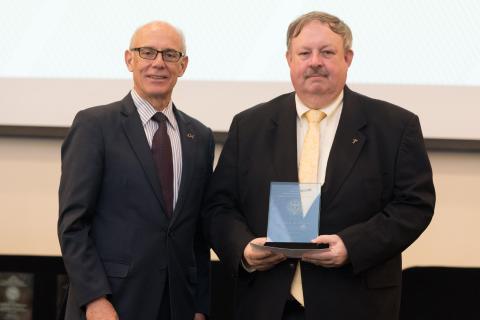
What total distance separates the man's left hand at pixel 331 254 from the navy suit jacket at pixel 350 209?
0.03 m

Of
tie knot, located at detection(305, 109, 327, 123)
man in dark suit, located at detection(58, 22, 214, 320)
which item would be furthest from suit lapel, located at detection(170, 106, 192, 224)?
tie knot, located at detection(305, 109, 327, 123)

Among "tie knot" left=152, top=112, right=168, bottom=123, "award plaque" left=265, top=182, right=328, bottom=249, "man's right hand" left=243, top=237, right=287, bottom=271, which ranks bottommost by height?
"man's right hand" left=243, top=237, right=287, bottom=271

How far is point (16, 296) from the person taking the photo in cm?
374

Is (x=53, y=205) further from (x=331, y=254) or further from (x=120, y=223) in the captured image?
(x=331, y=254)

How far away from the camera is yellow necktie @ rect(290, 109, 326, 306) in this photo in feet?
7.88

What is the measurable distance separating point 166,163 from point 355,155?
0.64 metres

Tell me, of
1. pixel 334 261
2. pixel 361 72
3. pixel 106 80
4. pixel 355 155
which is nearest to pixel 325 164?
pixel 355 155

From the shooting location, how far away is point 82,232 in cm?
245

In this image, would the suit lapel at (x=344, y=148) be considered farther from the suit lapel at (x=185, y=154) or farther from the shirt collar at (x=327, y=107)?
the suit lapel at (x=185, y=154)

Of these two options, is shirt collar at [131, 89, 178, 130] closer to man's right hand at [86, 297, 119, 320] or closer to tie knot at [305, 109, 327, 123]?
tie knot at [305, 109, 327, 123]

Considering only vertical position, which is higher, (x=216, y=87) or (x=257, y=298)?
(x=216, y=87)

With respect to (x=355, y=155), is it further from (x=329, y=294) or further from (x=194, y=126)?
(x=194, y=126)

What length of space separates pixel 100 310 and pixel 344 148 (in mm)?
933

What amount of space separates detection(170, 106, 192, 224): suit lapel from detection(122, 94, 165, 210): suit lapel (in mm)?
69
